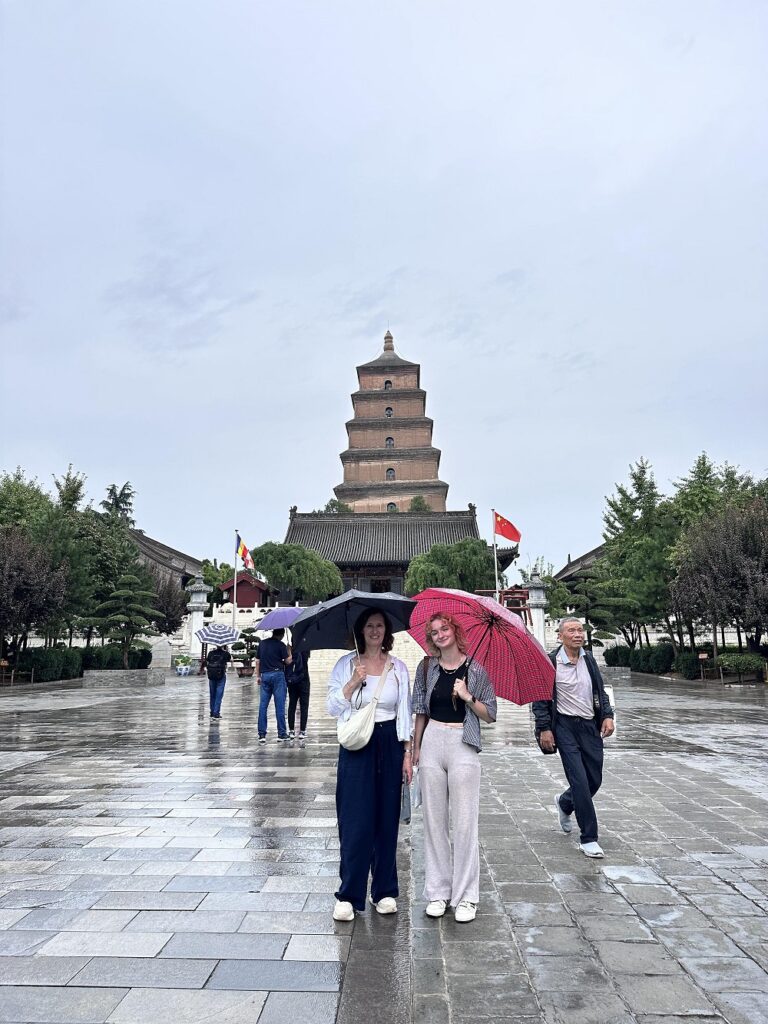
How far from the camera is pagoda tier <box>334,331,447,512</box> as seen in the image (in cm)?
4741

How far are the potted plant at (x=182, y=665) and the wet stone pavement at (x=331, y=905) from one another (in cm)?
2295

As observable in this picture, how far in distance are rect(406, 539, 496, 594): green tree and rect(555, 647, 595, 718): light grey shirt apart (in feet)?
97.8

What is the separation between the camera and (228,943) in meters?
3.39

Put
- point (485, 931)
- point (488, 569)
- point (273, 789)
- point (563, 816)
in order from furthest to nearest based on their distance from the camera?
point (488, 569), point (273, 789), point (563, 816), point (485, 931)

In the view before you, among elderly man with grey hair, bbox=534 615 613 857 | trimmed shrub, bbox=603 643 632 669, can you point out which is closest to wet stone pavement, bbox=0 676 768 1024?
elderly man with grey hair, bbox=534 615 613 857

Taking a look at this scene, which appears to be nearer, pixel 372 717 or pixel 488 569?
pixel 372 717

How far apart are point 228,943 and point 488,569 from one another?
3300cm

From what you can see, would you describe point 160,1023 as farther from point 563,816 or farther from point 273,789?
point 273,789

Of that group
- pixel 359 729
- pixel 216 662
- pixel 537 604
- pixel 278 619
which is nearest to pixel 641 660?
pixel 537 604

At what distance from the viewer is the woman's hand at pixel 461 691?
3.74 meters

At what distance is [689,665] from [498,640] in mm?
22887

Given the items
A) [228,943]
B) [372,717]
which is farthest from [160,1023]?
[372,717]

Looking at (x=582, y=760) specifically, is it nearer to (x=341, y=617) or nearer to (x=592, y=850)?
(x=592, y=850)

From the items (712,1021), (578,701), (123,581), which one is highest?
(123,581)
